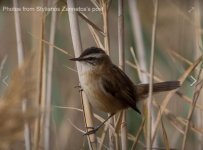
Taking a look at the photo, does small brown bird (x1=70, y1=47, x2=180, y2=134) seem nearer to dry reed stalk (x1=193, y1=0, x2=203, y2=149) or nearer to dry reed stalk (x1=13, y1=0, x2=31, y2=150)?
dry reed stalk (x1=193, y1=0, x2=203, y2=149)

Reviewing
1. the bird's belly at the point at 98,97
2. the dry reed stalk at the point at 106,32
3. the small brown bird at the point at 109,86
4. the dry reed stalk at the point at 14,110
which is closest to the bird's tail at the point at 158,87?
the small brown bird at the point at 109,86

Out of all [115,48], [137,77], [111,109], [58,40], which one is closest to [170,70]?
[137,77]

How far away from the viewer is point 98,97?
2.34m

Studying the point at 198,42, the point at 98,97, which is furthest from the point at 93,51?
the point at 198,42

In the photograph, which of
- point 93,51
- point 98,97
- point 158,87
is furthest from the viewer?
point 158,87

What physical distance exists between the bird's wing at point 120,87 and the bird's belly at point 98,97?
0.10 ft

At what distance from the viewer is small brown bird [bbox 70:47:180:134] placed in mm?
2295

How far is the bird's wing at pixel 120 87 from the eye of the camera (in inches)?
94.4

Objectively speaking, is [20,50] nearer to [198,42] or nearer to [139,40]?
[139,40]

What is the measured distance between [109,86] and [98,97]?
12 centimetres

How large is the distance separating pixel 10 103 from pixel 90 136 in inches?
42.4

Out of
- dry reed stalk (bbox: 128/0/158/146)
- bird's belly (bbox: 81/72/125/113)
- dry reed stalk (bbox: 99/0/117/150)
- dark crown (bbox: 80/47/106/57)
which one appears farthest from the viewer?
dry reed stalk (bbox: 128/0/158/146)

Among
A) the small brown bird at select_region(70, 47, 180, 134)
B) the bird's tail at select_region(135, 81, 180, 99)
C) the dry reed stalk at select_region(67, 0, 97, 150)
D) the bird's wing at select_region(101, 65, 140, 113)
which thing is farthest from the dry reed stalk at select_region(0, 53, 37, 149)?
the bird's tail at select_region(135, 81, 180, 99)

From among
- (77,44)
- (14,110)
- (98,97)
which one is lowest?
(98,97)
